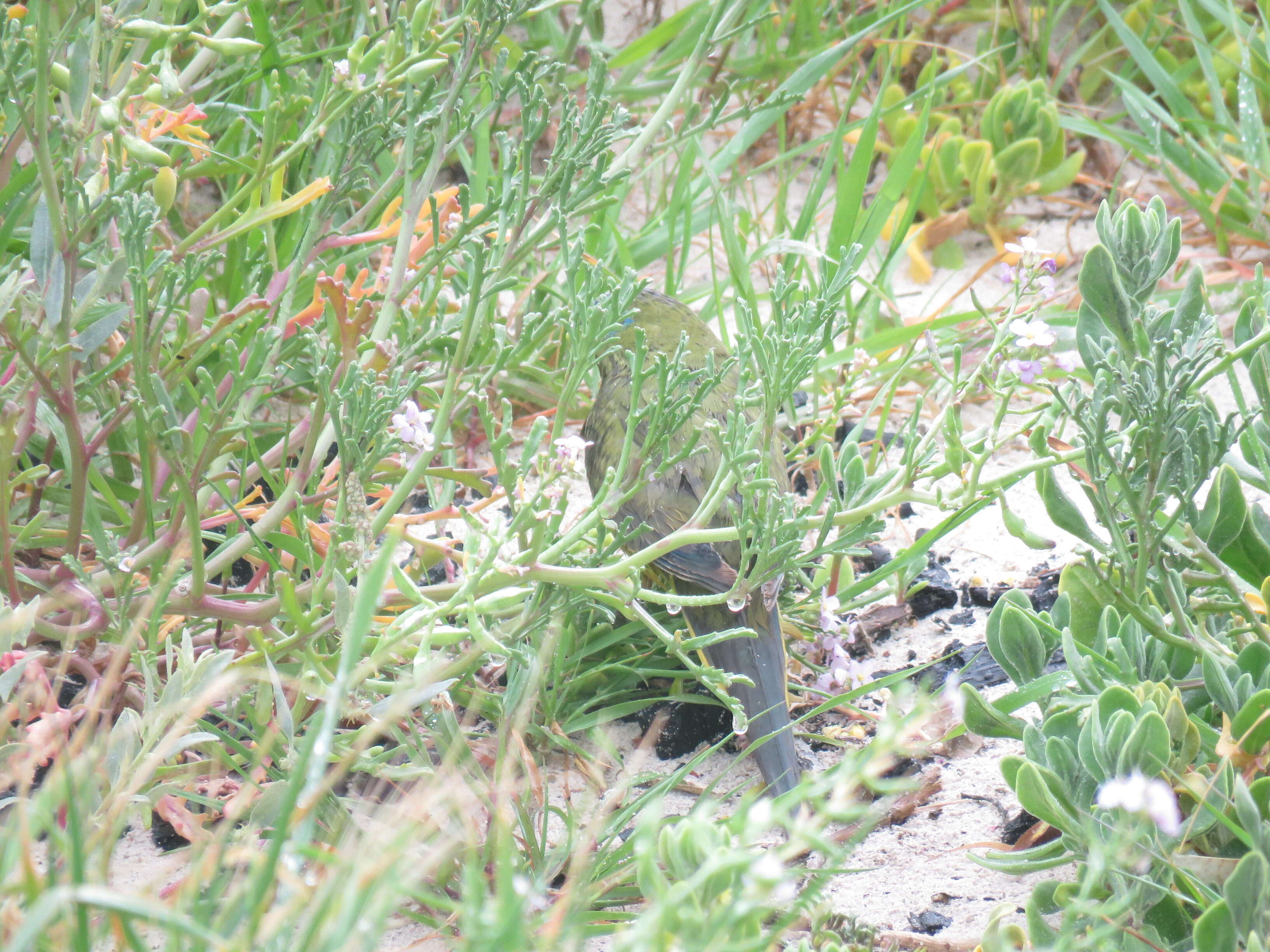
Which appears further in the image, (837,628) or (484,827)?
(837,628)

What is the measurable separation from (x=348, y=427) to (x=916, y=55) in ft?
10.9

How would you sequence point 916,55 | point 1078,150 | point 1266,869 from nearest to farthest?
point 1266,869
point 1078,150
point 916,55

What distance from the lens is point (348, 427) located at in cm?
169

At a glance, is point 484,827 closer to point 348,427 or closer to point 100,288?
point 348,427

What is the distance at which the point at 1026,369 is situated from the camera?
193cm

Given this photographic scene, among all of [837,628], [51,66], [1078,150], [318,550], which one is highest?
[51,66]

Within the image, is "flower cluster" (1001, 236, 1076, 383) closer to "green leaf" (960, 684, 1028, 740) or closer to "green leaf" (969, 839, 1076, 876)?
"green leaf" (960, 684, 1028, 740)

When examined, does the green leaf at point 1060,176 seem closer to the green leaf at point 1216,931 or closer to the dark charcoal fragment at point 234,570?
the dark charcoal fragment at point 234,570

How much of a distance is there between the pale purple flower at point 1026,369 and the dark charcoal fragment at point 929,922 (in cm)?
84

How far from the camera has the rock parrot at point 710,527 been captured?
199cm

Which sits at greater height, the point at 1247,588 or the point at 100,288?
the point at 100,288

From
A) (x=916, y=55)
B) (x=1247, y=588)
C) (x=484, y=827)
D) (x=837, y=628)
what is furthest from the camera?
(x=916, y=55)

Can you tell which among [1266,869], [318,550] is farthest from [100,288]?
[1266,869]

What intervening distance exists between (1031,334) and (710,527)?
74cm
